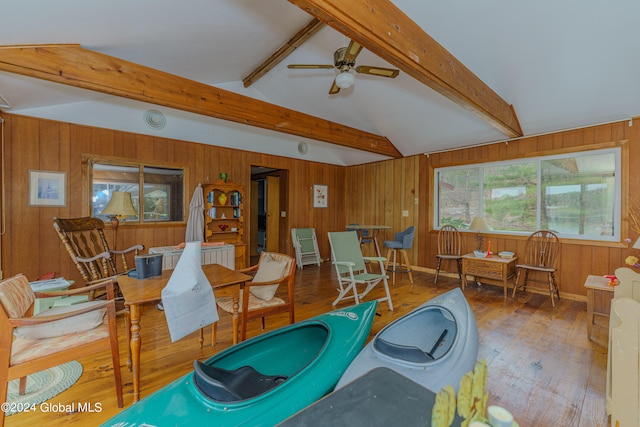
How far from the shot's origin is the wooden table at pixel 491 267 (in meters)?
3.80

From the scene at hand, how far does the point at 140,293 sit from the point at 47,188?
322 centimetres

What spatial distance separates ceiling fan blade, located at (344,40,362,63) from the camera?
2.45 meters

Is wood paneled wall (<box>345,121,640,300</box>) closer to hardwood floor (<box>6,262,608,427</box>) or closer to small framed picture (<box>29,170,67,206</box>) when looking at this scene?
hardwood floor (<box>6,262,608,427</box>)

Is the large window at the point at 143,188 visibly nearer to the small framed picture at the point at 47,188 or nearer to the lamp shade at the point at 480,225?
the small framed picture at the point at 47,188

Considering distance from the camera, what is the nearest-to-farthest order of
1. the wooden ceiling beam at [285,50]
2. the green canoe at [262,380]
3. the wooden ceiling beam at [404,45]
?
1. the green canoe at [262,380]
2. the wooden ceiling beam at [404,45]
3. the wooden ceiling beam at [285,50]

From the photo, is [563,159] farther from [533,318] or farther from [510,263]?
[533,318]

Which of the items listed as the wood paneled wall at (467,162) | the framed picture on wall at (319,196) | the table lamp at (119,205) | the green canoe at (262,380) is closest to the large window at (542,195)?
the wood paneled wall at (467,162)

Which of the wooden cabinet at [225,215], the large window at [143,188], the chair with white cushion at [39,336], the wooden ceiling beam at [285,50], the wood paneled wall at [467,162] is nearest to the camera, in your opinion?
the chair with white cushion at [39,336]

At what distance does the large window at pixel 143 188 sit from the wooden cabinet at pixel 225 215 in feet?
1.52

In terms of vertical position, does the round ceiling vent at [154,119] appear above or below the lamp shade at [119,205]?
above

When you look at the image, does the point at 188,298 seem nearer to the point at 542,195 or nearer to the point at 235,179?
the point at 235,179

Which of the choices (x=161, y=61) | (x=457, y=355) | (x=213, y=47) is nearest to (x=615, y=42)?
(x=457, y=355)

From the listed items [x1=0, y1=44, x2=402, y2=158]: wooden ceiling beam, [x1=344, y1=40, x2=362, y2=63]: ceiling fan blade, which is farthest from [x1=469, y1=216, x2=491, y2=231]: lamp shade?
[x1=344, y1=40, x2=362, y2=63]: ceiling fan blade

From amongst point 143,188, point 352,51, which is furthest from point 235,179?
point 352,51
